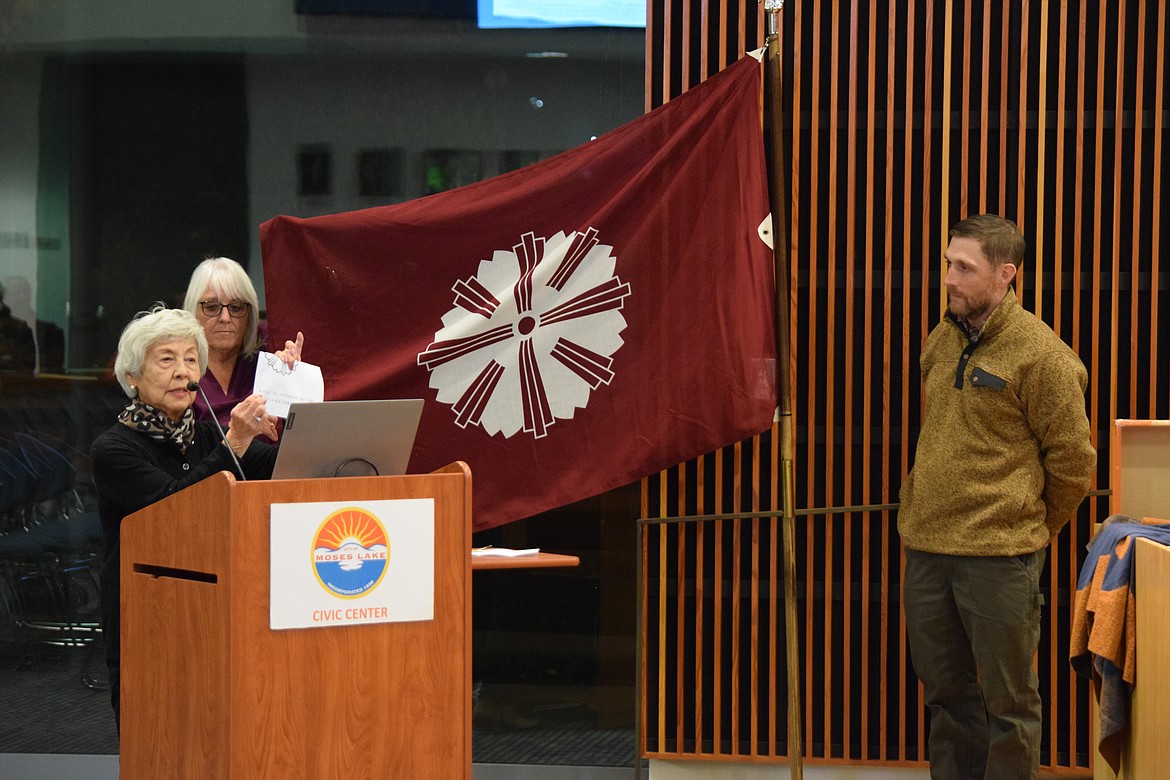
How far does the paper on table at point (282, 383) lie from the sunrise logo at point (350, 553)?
0.72 m

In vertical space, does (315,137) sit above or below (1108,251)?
above

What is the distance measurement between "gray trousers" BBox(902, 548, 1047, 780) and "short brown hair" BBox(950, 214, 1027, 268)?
0.87 meters

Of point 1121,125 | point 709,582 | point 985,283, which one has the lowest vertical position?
point 709,582

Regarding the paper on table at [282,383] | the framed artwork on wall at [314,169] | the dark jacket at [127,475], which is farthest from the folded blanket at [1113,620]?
the framed artwork on wall at [314,169]

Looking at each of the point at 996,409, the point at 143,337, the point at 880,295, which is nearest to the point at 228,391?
the point at 143,337

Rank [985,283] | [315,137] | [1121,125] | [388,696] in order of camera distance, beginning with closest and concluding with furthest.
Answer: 1. [388,696]
2. [985,283]
3. [1121,125]
4. [315,137]

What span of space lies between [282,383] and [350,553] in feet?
2.83

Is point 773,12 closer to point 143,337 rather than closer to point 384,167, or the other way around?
point 384,167

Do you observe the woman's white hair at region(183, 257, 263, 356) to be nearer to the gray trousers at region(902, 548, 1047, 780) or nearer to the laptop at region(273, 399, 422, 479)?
the laptop at region(273, 399, 422, 479)

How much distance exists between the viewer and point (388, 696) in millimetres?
2607

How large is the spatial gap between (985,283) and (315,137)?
2.56m

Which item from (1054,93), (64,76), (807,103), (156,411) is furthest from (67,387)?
(1054,93)

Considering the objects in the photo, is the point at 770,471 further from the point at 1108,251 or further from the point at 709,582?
the point at 1108,251

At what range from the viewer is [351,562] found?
2584 millimetres
